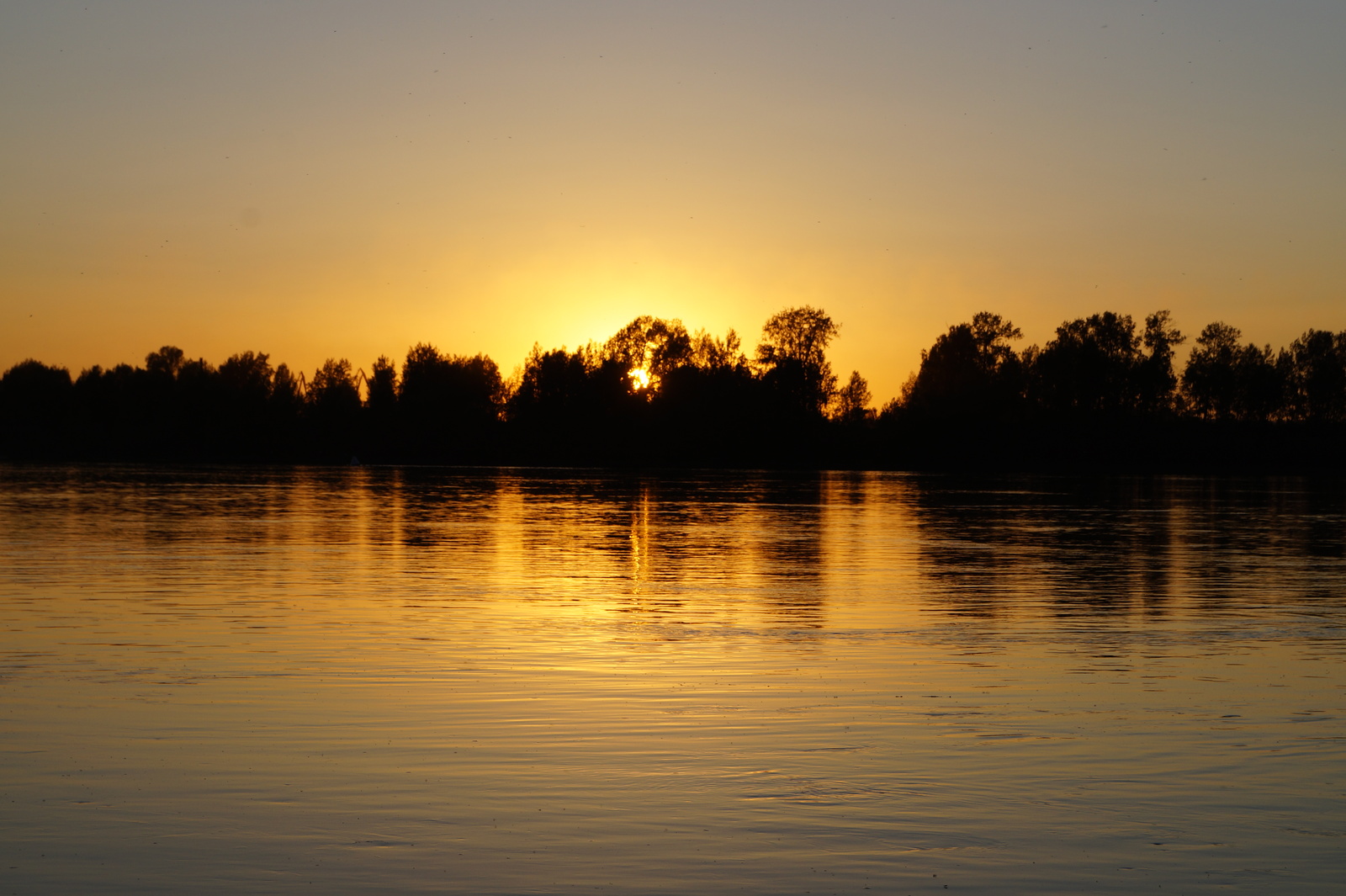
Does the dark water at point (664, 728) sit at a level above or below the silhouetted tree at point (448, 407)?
below

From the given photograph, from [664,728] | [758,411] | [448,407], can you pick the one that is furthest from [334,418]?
[664,728]

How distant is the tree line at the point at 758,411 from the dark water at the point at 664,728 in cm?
12422

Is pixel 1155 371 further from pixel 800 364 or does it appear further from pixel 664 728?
pixel 664 728

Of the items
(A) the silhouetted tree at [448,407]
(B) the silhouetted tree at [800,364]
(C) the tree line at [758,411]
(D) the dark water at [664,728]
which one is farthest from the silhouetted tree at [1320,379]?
(D) the dark water at [664,728]

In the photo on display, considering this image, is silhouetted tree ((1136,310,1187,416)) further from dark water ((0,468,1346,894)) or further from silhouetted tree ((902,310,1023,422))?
dark water ((0,468,1346,894))

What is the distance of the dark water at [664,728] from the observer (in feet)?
25.5

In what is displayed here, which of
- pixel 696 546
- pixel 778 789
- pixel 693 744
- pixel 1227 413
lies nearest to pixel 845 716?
pixel 693 744

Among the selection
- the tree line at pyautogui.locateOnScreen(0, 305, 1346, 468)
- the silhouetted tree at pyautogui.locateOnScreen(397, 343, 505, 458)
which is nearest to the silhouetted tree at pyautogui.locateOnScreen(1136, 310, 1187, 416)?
the tree line at pyautogui.locateOnScreen(0, 305, 1346, 468)

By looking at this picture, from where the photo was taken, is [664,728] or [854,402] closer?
[664,728]

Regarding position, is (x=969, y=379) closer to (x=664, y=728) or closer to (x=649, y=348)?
(x=649, y=348)

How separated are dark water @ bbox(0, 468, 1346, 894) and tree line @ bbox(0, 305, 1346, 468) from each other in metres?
124

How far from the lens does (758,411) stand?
150 meters

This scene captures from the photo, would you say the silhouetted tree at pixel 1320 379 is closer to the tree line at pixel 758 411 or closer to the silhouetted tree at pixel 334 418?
the tree line at pixel 758 411

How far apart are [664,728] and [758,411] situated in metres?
139
